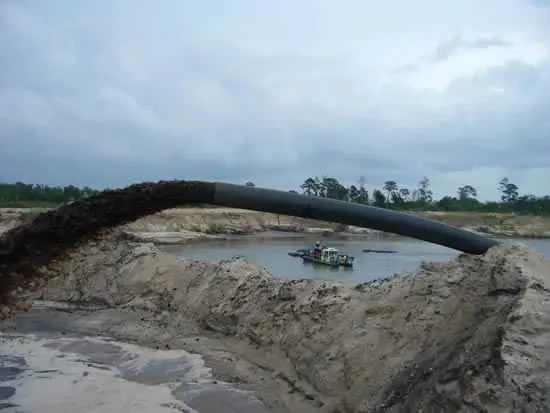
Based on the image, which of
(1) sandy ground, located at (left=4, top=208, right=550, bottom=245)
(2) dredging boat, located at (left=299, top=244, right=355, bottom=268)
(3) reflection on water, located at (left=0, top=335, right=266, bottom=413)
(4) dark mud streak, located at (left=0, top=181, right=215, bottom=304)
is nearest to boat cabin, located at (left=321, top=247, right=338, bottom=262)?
(2) dredging boat, located at (left=299, top=244, right=355, bottom=268)

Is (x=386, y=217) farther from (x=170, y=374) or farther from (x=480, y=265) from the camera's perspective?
(x=170, y=374)

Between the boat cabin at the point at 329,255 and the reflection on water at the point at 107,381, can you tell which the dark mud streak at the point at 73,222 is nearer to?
the reflection on water at the point at 107,381

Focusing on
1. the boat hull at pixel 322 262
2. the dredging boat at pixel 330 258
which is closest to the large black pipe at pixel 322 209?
the boat hull at pixel 322 262

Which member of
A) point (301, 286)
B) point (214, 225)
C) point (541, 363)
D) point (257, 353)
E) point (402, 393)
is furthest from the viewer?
point (214, 225)

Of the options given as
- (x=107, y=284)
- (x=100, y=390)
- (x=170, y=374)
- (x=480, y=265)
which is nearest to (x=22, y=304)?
(x=100, y=390)

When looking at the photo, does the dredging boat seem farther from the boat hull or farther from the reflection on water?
the reflection on water
